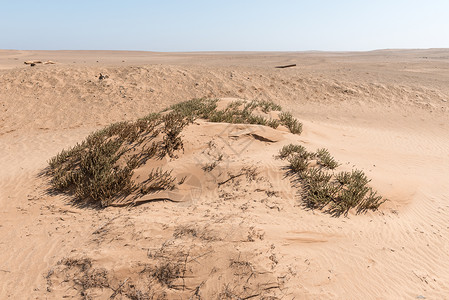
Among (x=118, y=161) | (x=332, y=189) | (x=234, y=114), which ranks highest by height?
(x=234, y=114)

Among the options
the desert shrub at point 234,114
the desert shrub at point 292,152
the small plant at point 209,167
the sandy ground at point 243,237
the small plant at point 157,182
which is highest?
the desert shrub at point 234,114

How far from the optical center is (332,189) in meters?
5.58

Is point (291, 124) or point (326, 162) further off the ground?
point (291, 124)

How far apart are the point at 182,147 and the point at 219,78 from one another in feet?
44.0

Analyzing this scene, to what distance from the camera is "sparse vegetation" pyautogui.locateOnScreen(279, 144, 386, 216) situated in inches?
212

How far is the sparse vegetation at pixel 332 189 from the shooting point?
538 cm

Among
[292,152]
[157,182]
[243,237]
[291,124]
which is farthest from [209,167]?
[291,124]

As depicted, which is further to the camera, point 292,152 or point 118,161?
point 292,152

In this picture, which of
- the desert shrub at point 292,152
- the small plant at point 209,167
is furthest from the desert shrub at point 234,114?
the desert shrub at point 292,152

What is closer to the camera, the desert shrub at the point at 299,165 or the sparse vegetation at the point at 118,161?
the sparse vegetation at the point at 118,161

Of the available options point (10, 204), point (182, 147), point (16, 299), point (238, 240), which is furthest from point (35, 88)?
point (238, 240)

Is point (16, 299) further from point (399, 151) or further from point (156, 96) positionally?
point (156, 96)

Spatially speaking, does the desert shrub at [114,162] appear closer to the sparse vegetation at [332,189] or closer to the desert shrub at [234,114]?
the desert shrub at [234,114]

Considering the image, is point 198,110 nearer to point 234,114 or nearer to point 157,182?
point 234,114
